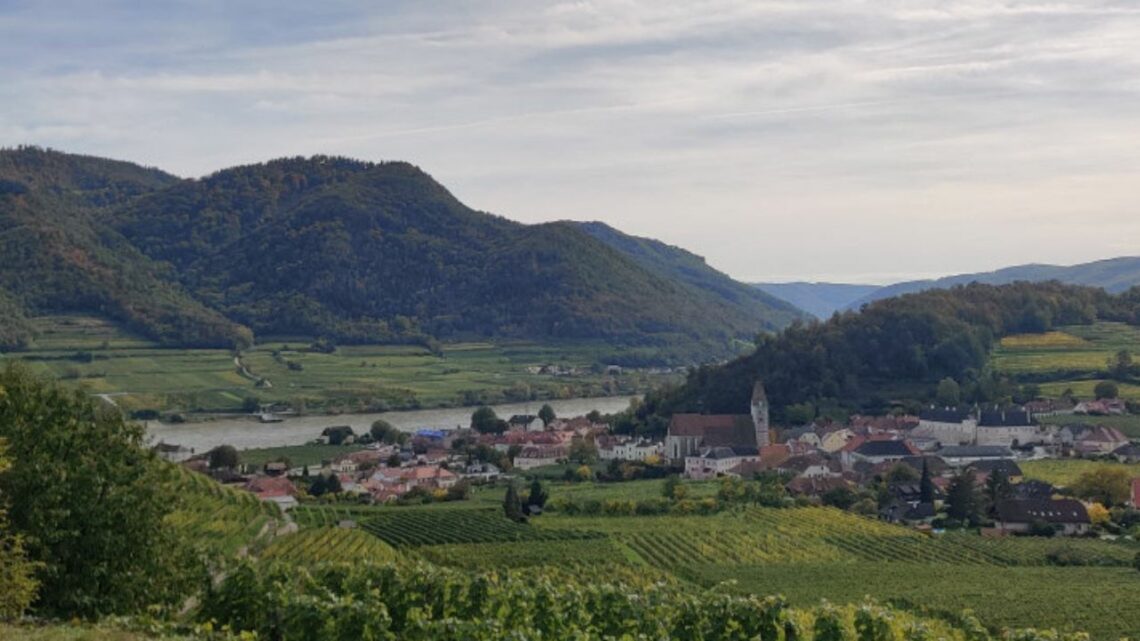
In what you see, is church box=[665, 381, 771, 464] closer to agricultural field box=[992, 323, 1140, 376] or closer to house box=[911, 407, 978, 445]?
house box=[911, 407, 978, 445]

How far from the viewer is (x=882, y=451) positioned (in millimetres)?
56125

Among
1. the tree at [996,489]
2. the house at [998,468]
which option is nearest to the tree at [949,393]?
the house at [998,468]

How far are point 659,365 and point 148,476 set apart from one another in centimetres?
10235

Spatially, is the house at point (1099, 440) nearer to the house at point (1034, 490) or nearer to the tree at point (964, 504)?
the house at point (1034, 490)

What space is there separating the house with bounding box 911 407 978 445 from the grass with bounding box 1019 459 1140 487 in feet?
21.7

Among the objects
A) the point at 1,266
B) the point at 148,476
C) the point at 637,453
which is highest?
the point at 1,266

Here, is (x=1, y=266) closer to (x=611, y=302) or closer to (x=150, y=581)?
(x=611, y=302)

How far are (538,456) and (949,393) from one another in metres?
23.2

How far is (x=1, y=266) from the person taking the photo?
113 m

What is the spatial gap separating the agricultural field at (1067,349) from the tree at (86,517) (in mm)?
61848

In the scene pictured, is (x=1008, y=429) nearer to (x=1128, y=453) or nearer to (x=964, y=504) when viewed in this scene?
(x=1128, y=453)

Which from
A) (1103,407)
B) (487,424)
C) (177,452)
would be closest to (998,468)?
(1103,407)

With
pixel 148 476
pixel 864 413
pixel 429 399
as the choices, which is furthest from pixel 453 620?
pixel 429 399

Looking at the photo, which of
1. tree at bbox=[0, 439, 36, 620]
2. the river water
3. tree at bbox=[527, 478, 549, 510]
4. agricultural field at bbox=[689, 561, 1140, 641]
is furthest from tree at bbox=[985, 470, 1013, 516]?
the river water
